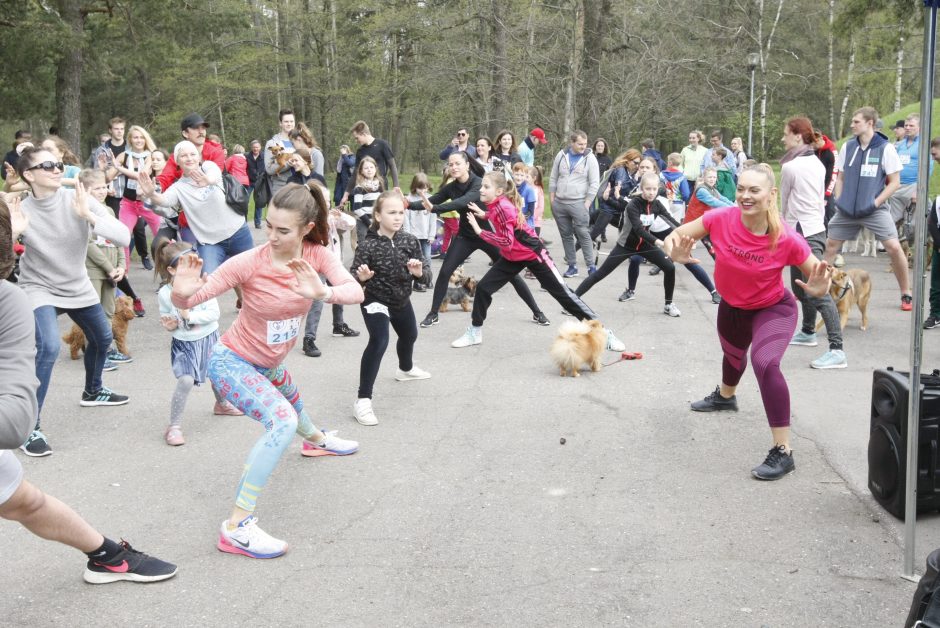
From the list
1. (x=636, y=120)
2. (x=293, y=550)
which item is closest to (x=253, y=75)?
(x=636, y=120)

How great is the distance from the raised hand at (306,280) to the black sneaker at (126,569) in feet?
4.50

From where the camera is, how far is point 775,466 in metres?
5.25

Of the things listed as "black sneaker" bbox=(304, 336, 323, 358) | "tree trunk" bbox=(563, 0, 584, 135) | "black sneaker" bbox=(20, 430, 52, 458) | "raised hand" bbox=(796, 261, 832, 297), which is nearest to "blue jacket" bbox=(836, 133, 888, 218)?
"raised hand" bbox=(796, 261, 832, 297)

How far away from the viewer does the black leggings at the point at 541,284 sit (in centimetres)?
840

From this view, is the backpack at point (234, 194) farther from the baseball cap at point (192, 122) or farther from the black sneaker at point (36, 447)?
the black sneaker at point (36, 447)

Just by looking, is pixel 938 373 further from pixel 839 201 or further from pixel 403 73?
pixel 403 73

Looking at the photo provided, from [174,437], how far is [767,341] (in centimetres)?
386

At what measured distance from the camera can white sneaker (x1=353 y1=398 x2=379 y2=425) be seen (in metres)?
6.39

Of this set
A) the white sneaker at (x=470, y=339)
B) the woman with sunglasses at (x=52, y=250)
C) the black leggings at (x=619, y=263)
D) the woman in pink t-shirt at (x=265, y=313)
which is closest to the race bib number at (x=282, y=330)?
the woman in pink t-shirt at (x=265, y=313)

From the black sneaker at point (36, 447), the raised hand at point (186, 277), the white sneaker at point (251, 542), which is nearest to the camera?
the raised hand at point (186, 277)

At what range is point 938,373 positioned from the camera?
15.8ft

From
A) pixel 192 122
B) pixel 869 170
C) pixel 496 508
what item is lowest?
pixel 496 508

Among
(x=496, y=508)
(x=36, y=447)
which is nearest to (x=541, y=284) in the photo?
(x=496, y=508)

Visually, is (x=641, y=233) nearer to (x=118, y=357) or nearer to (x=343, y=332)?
(x=343, y=332)
